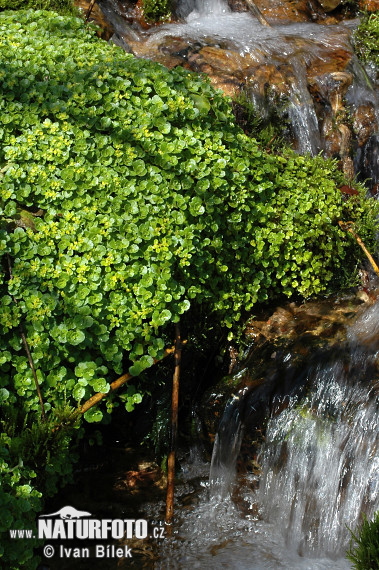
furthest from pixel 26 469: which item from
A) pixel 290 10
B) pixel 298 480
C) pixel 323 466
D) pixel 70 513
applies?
pixel 290 10

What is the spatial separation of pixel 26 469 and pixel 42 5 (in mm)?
5245

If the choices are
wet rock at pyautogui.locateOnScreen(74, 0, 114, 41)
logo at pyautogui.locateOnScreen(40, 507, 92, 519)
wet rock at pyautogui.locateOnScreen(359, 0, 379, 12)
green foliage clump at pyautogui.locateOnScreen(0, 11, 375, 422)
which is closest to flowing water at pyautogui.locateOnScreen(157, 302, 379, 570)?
logo at pyautogui.locateOnScreen(40, 507, 92, 519)

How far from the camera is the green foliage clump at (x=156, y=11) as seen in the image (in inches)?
316

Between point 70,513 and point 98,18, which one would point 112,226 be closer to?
point 70,513

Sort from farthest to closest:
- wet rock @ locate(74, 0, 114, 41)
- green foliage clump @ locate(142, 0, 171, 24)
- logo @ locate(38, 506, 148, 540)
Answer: green foliage clump @ locate(142, 0, 171, 24), wet rock @ locate(74, 0, 114, 41), logo @ locate(38, 506, 148, 540)

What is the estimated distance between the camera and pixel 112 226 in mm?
3785

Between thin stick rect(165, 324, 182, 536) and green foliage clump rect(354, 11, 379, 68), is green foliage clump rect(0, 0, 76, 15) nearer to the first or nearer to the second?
green foliage clump rect(354, 11, 379, 68)

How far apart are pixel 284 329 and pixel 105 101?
2.09 metres

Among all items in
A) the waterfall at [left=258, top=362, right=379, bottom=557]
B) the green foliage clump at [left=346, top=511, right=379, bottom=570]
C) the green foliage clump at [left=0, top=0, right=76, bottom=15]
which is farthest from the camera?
the green foliage clump at [left=0, top=0, right=76, bottom=15]

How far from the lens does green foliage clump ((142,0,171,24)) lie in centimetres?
802

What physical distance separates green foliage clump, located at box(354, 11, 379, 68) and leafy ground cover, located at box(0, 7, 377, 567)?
11.5 feet

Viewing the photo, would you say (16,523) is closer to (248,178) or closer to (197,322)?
(197,322)

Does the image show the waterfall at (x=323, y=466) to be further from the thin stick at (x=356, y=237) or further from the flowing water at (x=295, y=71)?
the flowing water at (x=295, y=71)

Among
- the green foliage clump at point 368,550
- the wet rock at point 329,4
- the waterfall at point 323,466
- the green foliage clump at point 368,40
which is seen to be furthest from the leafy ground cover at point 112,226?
the wet rock at point 329,4
